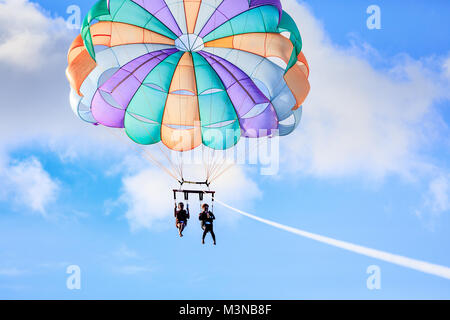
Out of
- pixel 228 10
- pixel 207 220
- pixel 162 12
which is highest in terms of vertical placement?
pixel 162 12

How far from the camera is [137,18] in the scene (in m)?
16.1


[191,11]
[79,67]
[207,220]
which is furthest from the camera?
[191,11]

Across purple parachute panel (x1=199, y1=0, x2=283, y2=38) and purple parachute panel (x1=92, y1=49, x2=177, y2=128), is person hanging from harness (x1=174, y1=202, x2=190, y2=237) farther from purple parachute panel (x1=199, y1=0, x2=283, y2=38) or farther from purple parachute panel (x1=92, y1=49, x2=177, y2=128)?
purple parachute panel (x1=199, y1=0, x2=283, y2=38)

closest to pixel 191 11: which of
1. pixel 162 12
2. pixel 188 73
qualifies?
pixel 162 12

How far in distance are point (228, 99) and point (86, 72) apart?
165 inches

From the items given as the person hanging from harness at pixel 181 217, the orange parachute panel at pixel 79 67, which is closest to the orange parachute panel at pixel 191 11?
the orange parachute panel at pixel 79 67

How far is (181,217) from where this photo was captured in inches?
590

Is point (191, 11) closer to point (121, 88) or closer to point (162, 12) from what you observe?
point (162, 12)

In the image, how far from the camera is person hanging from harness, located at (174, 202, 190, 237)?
1492 cm

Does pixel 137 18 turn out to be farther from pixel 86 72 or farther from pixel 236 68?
pixel 236 68

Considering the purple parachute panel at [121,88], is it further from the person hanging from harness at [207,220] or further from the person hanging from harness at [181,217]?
the person hanging from harness at [207,220]

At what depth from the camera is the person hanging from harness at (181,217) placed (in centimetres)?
1492
